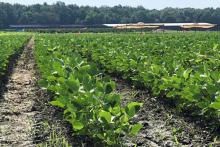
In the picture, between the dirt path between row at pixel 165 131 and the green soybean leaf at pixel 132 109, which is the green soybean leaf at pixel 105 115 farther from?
the dirt path between row at pixel 165 131

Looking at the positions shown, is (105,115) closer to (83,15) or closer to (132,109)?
(132,109)

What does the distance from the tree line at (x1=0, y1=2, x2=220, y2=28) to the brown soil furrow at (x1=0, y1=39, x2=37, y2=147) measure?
3949 inches

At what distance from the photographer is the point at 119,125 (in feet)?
16.1

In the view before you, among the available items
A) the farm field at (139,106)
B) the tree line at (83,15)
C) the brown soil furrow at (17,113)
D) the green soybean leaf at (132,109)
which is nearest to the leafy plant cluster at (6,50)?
the brown soil furrow at (17,113)

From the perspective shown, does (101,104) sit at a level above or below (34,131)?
above

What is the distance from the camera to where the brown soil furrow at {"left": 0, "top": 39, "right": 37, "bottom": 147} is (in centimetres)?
682

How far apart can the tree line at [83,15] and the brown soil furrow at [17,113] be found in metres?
100

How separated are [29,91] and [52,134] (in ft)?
17.6

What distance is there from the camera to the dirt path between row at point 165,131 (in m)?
6.18

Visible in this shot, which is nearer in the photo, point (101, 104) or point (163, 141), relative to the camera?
point (101, 104)

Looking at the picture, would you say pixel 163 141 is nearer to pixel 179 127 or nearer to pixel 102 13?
pixel 179 127

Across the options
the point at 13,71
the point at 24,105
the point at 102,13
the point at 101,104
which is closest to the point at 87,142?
the point at 101,104

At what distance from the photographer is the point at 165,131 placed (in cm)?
687

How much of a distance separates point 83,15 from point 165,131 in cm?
11735
